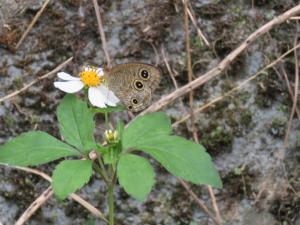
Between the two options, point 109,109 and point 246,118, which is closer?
point 109,109

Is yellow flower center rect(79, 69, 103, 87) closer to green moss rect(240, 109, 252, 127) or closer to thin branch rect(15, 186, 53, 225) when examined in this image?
thin branch rect(15, 186, 53, 225)

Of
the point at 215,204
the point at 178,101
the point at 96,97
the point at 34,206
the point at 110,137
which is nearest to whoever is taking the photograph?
the point at 110,137

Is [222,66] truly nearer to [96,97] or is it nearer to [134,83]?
[134,83]

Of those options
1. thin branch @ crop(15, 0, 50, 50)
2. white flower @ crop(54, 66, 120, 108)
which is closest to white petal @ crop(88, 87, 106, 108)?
white flower @ crop(54, 66, 120, 108)

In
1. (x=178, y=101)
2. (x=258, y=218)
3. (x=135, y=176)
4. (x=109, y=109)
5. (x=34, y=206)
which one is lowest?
(x=258, y=218)

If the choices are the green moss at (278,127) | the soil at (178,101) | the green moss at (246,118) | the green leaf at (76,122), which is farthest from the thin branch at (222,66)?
the green leaf at (76,122)

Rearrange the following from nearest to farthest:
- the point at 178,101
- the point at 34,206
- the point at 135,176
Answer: the point at 135,176 < the point at 34,206 < the point at 178,101

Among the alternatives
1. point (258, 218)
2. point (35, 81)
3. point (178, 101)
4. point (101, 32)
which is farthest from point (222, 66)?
point (35, 81)
